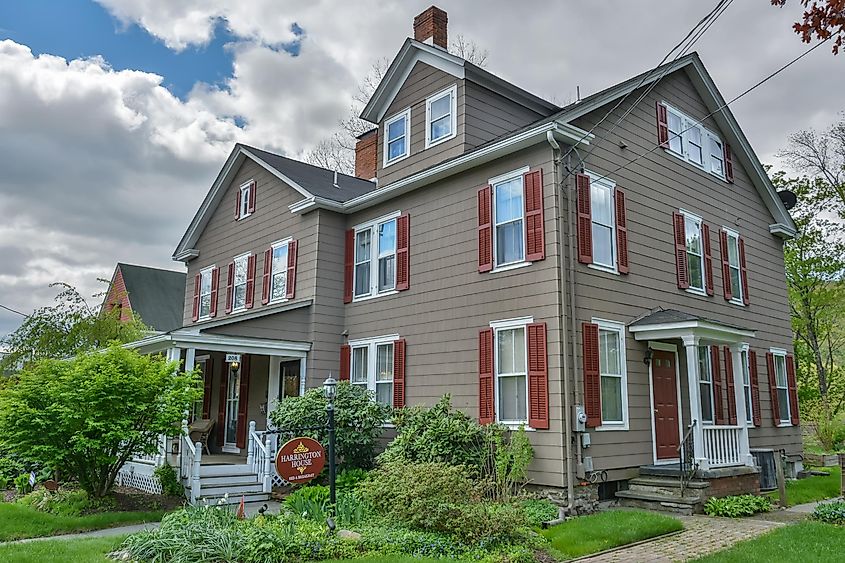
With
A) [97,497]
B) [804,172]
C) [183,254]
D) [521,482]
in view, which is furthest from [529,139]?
[804,172]

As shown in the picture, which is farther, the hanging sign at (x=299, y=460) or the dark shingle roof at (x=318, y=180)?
the dark shingle roof at (x=318, y=180)

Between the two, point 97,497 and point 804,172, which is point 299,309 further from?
point 804,172

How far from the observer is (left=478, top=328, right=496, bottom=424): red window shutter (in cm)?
1093

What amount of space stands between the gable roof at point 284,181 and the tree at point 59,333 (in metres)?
3.17

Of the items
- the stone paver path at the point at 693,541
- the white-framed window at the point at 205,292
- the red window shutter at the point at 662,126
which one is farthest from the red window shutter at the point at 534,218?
the white-framed window at the point at 205,292

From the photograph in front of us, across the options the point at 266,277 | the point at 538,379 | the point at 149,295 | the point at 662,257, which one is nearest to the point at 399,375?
the point at 538,379

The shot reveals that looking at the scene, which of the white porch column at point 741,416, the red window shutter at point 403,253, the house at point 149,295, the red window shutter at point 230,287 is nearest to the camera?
the white porch column at point 741,416

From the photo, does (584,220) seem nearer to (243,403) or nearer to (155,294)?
(243,403)

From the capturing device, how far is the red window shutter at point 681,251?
12.9m

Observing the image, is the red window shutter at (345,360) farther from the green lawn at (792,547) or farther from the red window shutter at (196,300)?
the green lawn at (792,547)

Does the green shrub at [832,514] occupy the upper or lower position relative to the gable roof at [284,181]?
lower

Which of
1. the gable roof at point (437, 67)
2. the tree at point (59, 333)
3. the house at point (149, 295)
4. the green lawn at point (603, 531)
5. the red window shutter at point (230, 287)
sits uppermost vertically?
the gable roof at point (437, 67)

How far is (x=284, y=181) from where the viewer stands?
53.2 feet

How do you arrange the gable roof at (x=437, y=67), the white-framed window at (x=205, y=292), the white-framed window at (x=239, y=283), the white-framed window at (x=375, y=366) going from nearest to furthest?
the gable roof at (x=437, y=67) → the white-framed window at (x=375, y=366) → the white-framed window at (x=239, y=283) → the white-framed window at (x=205, y=292)
